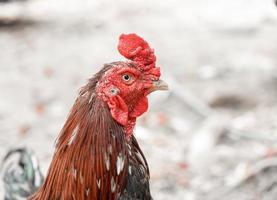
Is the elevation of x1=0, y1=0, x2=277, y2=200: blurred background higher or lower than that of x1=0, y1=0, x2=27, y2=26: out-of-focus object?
lower

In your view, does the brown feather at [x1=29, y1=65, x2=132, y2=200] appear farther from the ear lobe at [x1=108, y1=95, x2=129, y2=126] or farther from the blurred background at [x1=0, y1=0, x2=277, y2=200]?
the blurred background at [x1=0, y1=0, x2=277, y2=200]

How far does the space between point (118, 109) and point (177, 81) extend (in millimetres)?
5060

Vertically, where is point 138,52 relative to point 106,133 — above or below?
above

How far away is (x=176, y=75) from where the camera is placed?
28.9 feet

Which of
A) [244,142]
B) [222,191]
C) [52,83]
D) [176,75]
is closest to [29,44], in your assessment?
[52,83]

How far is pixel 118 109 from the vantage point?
11.5 ft

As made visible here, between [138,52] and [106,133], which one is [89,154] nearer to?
[106,133]

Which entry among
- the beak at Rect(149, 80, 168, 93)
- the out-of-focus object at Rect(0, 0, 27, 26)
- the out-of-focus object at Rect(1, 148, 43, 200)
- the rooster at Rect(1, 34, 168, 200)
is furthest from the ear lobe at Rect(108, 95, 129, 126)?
the out-of-focus object at Rect(0, 0, 27, 26)

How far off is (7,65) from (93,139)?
20.7 feet

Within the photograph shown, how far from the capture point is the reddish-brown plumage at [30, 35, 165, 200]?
11.5 ft

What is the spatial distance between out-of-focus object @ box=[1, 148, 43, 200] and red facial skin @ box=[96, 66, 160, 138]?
1.19 m

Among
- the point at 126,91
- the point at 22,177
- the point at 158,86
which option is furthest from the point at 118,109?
the point at 22,177

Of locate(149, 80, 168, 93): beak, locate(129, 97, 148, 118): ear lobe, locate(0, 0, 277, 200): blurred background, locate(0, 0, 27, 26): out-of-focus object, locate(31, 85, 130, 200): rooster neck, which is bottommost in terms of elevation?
locate(31, 85, 130, 200): rooster neck

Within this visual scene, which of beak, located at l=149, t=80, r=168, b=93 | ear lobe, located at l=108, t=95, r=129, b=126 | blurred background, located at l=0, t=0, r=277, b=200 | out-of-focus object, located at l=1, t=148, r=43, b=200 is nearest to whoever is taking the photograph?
ear lobe, located at l=108, t=95, r=129, b=126
